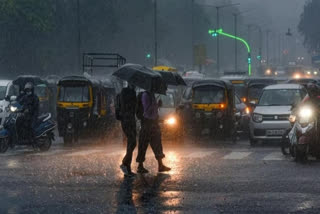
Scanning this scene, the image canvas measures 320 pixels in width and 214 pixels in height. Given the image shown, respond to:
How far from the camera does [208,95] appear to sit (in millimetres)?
30156

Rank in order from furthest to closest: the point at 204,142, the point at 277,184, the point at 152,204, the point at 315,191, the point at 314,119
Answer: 1. the point at 204,142
2. the point at 314,119
3. the point at 277,184
4. the point at 315,191
5. the point at 152,204

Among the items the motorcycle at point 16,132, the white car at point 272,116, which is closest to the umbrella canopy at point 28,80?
the white car at point 272,116

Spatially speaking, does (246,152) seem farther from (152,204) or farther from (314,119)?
(152,204)

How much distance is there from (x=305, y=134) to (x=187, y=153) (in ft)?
13.7

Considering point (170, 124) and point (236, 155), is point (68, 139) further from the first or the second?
point (236, 155)

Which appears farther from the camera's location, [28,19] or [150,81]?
[28,19]

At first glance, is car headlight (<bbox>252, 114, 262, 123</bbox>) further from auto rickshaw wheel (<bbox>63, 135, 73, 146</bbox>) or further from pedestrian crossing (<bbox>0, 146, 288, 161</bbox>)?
auto rickshaw wheel (<bbox>63, 135, 73, 146</bbox>)

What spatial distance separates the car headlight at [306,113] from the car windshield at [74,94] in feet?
36.3

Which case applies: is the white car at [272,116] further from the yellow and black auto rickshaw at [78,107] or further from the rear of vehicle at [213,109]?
the yellow and black auto rickshaw at [78,107]

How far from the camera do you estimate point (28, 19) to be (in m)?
78.8

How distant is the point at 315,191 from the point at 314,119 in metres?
5.84

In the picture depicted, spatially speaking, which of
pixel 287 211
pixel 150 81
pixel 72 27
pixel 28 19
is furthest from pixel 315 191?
pixel 72 27

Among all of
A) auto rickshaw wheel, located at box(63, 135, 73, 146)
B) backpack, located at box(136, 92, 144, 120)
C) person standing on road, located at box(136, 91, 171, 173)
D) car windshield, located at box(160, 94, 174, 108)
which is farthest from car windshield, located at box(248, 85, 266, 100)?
backpack, located at box(136, 92, 144, 120)

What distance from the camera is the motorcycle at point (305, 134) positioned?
19.2 metres
